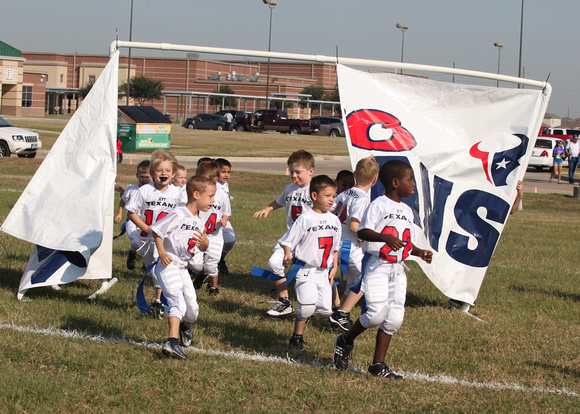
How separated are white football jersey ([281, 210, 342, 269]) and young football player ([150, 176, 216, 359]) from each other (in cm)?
86

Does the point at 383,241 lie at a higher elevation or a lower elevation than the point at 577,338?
higher

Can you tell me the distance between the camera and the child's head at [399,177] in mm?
5164

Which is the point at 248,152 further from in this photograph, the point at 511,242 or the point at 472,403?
the point at 472,403

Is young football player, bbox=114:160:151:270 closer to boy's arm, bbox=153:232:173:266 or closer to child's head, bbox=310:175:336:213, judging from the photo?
boy's arm, bbox=153:232:173:266

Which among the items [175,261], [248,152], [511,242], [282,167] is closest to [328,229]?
[175,261]

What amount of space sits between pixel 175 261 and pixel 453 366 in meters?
2.47

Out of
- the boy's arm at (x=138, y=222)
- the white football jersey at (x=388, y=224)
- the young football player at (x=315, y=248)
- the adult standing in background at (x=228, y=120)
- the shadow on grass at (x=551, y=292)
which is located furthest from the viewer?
the adult standing in background at (x=228, y=120)

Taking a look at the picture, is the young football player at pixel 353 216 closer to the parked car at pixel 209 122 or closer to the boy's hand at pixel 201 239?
the boy's hand at pixel 201 239

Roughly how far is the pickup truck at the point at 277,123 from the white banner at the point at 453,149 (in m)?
47.4

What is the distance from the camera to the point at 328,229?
5824 mm

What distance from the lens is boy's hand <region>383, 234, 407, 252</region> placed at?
4.82 meters

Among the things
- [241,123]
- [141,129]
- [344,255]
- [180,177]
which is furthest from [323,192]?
[241,123]

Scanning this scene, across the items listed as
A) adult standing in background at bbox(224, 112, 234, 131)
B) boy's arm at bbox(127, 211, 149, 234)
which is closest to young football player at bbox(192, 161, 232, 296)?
boy's arm at bbox(127, 211, 149, 234)

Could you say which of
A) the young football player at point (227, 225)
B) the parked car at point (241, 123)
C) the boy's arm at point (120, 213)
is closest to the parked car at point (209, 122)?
the parked car at point (241, 123)
